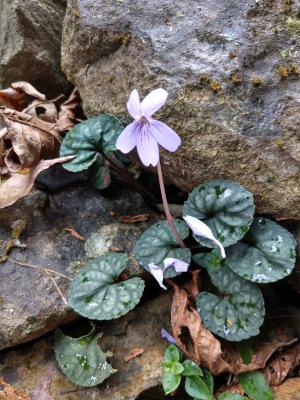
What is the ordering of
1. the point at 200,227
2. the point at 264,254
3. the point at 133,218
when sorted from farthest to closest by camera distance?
the point at 133,218, the point at 264,254, the point at 200,227

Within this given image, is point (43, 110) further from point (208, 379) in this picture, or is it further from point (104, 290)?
point (208, 379)

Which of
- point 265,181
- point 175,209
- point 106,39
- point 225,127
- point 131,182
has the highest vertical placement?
point 106,39

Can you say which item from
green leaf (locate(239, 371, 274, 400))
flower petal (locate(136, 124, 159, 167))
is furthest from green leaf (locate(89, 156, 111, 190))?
green leaf (locate(239, 371, 274, 400))

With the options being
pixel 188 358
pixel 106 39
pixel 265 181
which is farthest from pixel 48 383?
pixel 106 39

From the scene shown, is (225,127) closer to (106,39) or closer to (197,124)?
(197,124)

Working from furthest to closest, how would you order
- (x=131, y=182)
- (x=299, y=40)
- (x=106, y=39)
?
(x=131, y=182), (x=106, y=39), (x=299, y=40)

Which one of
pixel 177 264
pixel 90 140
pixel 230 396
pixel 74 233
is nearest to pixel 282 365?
pixel 230 396

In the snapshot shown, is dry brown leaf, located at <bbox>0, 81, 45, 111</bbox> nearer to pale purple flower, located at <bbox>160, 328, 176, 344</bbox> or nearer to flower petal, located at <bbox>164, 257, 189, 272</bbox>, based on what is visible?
flower petal, located at <bbox>164, 257, 189, 272</bbox>
